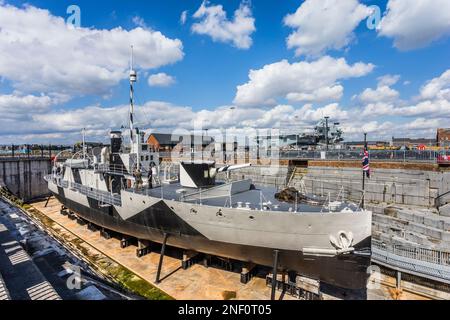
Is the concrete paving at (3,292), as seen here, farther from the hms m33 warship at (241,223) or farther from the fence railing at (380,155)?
the fence railing at (380,155)

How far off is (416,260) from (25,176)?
44.8 metres

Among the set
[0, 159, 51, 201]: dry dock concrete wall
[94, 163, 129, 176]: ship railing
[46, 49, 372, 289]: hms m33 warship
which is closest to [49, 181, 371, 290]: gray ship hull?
[46, 49, 372, 289]: hms m33 warship

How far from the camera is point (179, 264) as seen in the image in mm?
14086

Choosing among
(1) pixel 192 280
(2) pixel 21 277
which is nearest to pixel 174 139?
(1) pixel 192 280

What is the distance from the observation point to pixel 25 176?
1355 inches

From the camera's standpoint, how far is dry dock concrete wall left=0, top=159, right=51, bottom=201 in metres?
32.5

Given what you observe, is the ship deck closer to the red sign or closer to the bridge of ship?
the bridge of ship

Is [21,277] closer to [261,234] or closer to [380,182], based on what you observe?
[261,234]

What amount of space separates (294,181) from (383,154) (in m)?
9.40

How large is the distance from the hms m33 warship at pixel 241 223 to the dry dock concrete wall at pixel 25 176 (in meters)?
24.4

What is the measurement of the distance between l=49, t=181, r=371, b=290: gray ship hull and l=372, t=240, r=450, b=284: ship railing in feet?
8.99
